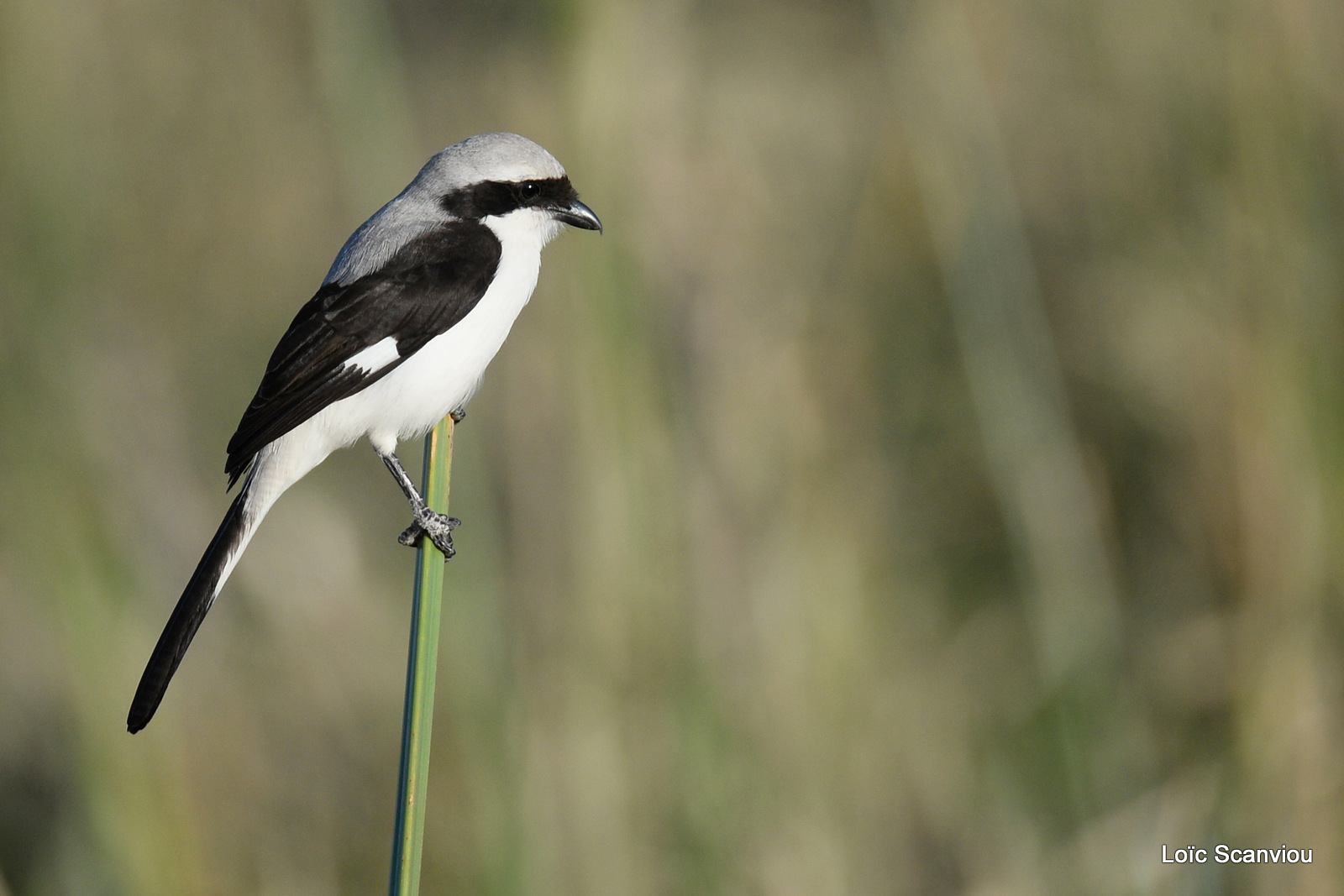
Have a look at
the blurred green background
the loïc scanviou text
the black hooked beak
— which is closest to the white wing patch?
the blurred green background

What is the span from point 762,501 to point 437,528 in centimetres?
102

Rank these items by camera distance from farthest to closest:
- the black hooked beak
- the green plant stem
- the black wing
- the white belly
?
the black hooked beak, the white belly, the black wing, the green plant stem

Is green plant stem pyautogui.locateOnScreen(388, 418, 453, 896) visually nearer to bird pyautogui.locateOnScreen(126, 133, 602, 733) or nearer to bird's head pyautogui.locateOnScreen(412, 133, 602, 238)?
bird pyautogui.locateOnScreen(126, 133, 602, 733)

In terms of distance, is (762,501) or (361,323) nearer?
(361,323)

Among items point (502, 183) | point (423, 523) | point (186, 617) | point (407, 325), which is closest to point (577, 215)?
point (502, 183)

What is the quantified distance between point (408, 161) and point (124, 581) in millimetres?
934

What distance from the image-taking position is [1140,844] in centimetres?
219

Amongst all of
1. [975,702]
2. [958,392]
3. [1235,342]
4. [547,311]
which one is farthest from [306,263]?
[1235,342]

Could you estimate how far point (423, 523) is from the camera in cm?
199

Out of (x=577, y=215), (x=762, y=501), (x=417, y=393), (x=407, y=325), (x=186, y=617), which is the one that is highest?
(x=577, y=215)

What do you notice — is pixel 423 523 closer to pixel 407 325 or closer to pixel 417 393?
pixel 417 393

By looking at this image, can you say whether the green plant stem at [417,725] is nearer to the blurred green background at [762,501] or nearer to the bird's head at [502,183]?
the blurred green background at [762,501]

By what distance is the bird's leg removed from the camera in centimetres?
193

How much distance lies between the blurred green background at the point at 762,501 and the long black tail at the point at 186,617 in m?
0.28
